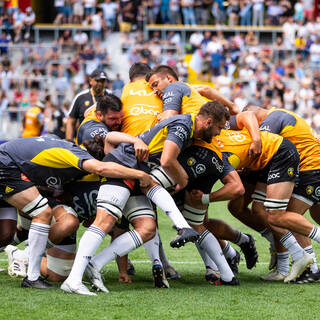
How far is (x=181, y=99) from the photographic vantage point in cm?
727

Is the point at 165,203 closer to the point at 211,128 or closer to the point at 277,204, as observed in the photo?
the point at 211,128

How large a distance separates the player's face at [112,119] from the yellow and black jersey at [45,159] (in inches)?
24.5

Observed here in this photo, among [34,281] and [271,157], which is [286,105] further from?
[34,281]

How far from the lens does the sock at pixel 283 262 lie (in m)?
7.53

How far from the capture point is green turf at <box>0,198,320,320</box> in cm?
549

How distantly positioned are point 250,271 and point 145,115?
2.23 metres

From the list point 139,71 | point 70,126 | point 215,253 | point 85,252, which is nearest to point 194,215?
point 215,253

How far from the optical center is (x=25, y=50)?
26359 mm

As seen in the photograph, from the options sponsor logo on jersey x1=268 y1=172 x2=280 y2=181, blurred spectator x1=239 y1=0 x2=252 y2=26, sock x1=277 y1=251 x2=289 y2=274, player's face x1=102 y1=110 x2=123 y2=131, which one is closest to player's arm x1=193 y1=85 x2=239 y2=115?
sponsor logo on jersey x1=268 y1=172 x2=280 y2=181

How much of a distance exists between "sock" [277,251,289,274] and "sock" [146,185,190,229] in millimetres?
1597

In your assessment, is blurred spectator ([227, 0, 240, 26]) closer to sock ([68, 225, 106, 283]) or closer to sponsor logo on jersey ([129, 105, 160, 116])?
sponsor logo on jersey ([129, 105, 160, 116])

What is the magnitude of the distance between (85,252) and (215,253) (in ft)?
4.55

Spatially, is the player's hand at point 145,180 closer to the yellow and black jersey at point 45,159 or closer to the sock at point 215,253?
the yellow and black jersey at point 45,159

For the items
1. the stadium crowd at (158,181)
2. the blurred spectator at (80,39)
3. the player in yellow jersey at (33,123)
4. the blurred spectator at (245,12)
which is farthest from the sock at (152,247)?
the blurred spectator at (245,12)
